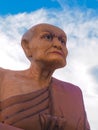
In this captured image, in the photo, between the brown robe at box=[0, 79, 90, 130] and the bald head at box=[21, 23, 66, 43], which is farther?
the bald head at box=[21, 23, 66, 43]

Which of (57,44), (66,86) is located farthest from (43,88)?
(57,44)

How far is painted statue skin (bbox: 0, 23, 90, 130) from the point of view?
597 cm

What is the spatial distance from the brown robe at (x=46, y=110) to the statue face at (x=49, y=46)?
0.44m

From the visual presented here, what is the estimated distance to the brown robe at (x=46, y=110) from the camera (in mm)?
5910

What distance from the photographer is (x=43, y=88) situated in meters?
6.41

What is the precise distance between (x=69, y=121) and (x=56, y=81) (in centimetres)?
84

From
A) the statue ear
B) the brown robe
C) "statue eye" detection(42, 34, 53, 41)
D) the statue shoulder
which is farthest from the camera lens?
the statue shoulder

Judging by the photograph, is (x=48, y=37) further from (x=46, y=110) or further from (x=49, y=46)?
(x=46, y=110)

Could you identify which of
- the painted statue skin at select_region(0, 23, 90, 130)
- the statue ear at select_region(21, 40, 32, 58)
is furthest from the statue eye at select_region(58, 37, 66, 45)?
the statue ear at select_region(21, 40, 32, 58)

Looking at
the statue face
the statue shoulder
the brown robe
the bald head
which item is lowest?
the brown robe

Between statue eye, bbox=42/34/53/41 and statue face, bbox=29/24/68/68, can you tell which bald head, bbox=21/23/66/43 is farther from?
statue eye, bbox=42/34/53/41

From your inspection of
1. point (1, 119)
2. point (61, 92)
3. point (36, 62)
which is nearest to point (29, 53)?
point (36, 62)

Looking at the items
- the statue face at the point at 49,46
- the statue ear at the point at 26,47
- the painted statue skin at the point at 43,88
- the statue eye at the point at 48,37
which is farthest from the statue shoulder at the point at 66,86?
the statue eye at the point at 48,37

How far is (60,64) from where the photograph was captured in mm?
6402
